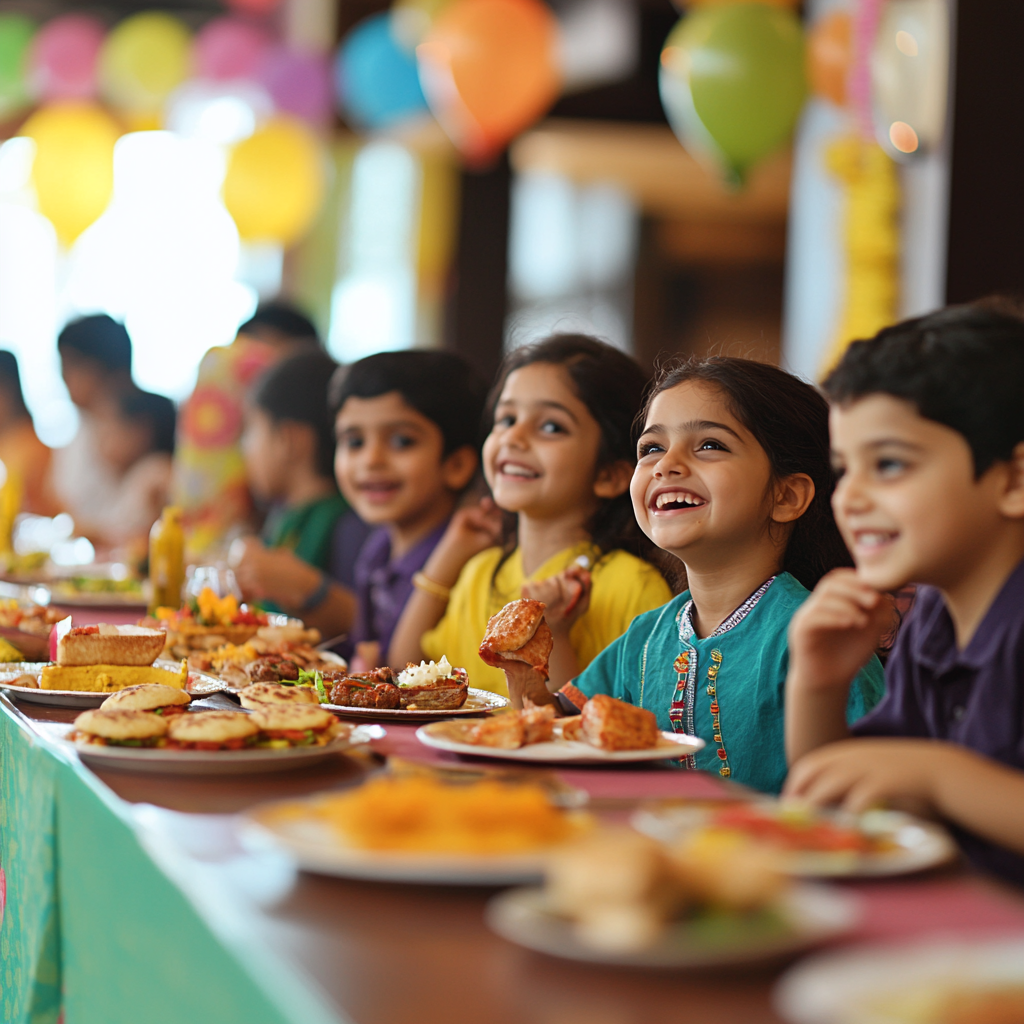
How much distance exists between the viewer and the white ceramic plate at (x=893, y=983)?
1.99 feet

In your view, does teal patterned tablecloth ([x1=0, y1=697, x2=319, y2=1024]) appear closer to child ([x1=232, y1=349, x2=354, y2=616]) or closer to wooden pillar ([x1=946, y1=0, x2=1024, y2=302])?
child ([x1=232, y1=349, x2=354, y2=616])

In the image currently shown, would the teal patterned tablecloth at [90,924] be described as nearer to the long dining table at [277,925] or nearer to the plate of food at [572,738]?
the long dining table at [277,925]

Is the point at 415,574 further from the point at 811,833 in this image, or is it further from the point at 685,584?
the point at 811,833

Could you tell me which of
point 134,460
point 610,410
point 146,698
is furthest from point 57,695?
point 134,460

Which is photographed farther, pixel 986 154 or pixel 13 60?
pixel 13 60

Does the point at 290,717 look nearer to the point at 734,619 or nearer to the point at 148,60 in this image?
the point at 734,619

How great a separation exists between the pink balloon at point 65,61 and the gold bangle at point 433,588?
5791 mm

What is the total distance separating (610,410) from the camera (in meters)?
2.32

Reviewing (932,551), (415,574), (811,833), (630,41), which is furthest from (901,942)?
(630,41)

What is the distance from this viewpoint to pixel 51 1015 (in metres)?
1.33

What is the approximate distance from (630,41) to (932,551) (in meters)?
6.90

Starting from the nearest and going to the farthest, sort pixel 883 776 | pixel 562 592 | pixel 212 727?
pixel 883 776
pixel 212 727
pixel 562 592

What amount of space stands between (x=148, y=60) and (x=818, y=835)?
7.06m

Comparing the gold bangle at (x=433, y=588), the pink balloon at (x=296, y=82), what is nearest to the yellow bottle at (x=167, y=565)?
the gold bangle at (x=433, y=588)
